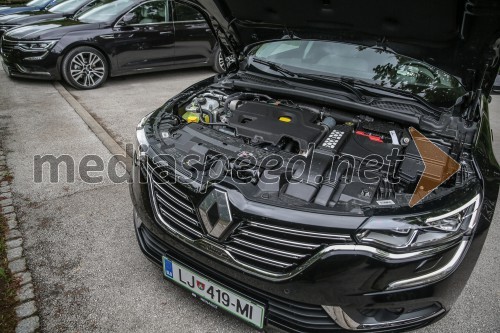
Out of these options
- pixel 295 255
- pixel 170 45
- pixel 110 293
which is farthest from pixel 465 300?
pixel 170 45

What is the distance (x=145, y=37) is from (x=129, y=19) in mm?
363

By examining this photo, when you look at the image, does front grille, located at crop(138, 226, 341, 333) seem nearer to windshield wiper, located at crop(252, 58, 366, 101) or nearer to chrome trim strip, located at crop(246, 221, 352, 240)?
chrome trim strip, located at crop(246, 221, 352, 240)

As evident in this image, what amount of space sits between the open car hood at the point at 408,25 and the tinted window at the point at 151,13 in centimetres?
396

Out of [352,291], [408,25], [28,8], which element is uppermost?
[408,25]

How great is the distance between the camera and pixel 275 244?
1566mm

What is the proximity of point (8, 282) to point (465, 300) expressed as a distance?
2.73 meters

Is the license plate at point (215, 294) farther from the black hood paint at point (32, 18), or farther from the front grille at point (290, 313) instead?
the black hood paint at point (32, 18)

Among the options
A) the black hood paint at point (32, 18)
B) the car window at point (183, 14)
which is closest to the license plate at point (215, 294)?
the car window at point (183, 14)

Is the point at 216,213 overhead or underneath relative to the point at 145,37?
underneath

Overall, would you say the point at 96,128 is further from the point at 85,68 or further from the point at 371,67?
the point at 371,67

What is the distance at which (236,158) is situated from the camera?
73.2 inches

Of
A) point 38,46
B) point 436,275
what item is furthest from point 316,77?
point 38,46

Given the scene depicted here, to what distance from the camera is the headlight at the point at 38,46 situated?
5602 millimetres

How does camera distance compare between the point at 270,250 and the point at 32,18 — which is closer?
the point at 270,250
